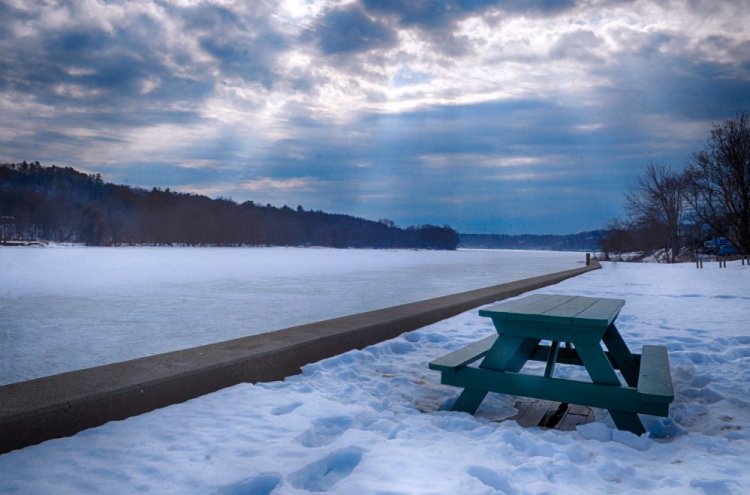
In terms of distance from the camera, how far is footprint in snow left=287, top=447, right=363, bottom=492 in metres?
2.42

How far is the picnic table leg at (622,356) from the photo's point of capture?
432 cm

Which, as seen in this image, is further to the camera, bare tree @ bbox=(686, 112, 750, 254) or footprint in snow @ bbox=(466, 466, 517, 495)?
bare tree @ bbox=(686, 112, 750, 254)

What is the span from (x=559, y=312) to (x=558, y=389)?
0.48 metres

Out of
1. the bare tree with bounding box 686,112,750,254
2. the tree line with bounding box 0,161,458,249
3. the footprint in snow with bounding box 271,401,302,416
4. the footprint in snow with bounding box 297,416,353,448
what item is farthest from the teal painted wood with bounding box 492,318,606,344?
the tree line with bounding box 0,161,458,249

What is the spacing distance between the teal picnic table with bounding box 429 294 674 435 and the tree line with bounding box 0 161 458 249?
324ft

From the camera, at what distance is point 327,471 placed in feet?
8.46

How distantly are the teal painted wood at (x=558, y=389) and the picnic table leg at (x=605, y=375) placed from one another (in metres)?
0.05

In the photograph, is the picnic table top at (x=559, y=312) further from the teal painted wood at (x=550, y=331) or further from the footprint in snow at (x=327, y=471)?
the footprint in snow at (x=327, y=471)

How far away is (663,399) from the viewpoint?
287 centimetres

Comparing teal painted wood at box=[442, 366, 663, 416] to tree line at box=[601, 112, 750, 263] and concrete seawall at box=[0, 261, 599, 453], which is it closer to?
concrete seawall at box=[0, 261, 599, 453]

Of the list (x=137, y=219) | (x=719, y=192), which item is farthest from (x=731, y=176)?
(x=137, y=219)

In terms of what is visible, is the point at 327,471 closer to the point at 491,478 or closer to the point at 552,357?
the point at 491,478

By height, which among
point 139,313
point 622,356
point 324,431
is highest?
point 622,356

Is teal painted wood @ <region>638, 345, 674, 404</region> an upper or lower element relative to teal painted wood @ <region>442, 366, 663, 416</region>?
upper
